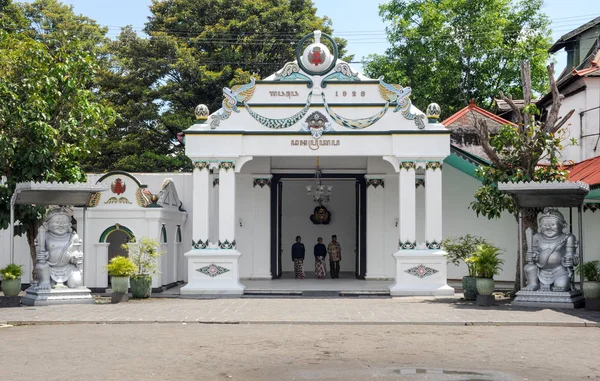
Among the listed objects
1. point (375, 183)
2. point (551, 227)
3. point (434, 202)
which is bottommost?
point (551, 227)

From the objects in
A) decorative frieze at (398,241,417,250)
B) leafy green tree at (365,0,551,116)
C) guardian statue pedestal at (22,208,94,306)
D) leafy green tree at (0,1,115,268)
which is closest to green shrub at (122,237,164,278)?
guardian statue pedestal at (22,208,94,306)

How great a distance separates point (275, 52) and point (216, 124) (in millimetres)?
16215

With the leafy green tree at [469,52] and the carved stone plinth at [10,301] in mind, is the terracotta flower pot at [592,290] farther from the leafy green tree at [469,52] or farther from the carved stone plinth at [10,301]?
the leafy green tree at [469,52]

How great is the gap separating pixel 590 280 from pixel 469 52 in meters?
21.2

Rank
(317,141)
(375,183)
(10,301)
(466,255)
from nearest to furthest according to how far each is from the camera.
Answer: (10,301) < (466,255) < (317,141) < (375,183)

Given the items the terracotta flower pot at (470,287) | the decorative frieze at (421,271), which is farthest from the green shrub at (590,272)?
the decorative frieze at (421,271)

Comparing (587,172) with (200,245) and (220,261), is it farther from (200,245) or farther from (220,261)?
(200,245)

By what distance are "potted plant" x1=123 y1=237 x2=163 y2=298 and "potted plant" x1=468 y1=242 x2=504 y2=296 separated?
740cm

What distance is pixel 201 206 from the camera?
20.2 metres

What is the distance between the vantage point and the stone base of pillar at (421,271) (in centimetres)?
1982

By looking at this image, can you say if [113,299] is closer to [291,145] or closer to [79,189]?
[79,189]

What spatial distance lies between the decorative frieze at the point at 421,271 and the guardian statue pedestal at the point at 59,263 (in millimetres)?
7687

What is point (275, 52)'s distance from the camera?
3584cm

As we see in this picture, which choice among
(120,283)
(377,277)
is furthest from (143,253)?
(377,277)
